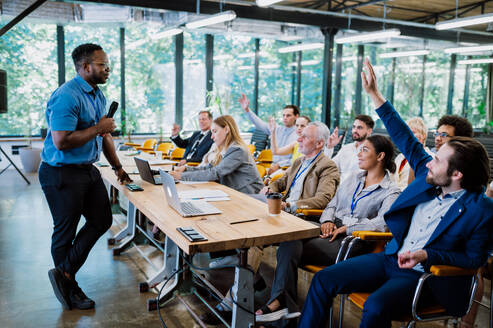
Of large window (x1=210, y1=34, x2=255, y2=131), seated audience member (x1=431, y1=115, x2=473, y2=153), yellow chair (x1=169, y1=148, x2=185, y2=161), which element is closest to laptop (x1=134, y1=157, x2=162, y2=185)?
seated audience member (x1=431, y1=115, x2=473, y2=153)

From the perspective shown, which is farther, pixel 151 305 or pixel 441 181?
pixel 151 305

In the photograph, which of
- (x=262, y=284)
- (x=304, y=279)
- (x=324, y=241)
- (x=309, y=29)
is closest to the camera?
(x=324, y=241)

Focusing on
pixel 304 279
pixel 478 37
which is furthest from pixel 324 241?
pixel 478 37

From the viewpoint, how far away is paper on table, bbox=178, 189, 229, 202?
272 cm

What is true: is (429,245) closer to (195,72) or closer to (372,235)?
(372,235)

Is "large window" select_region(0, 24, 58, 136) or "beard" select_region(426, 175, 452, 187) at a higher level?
"large window" select_region(0, 24, 58, 136)

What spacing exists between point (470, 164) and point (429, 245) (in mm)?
426

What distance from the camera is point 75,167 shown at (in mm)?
2650

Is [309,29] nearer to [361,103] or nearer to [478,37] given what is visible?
[361,103]

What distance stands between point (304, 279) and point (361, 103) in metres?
10.1

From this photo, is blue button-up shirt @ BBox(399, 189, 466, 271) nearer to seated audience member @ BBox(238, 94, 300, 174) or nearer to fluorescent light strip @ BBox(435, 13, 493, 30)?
seated audience member @ BBox(238, 94, 300, 174)

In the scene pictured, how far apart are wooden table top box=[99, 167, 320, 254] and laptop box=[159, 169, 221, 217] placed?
0.04m

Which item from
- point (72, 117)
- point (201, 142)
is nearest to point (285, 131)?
point (201, 142)

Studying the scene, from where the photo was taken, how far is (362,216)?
267 cm
